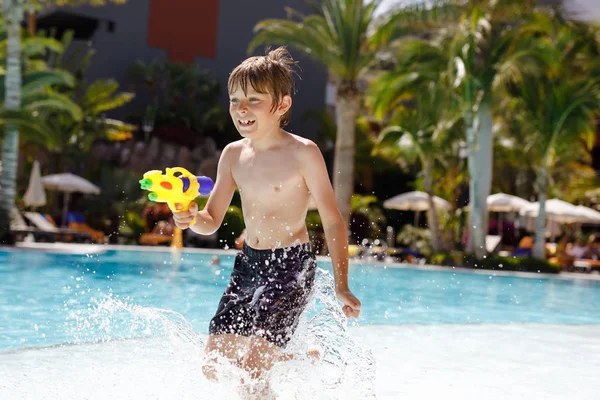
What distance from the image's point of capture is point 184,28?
33.2 m

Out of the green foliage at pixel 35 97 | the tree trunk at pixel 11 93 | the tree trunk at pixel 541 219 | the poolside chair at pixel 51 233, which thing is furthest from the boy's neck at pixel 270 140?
the tree trunk at pixel 541 219

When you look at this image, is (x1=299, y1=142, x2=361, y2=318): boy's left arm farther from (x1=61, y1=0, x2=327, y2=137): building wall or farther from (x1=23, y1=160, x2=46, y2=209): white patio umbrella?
(x1=61, y1=0, x2=327, y2=137): building wall

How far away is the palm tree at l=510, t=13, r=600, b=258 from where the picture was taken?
19578 mm

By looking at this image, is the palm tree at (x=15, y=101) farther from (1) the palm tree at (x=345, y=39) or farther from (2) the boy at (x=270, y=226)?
(2) the boy at (x=270, y=226)

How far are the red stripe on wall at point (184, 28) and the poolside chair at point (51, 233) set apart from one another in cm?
1407

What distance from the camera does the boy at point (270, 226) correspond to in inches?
126

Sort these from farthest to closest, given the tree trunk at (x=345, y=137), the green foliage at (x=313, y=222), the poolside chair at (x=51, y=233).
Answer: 1. the tree trunk at (x=345, y=137)
2. the green foliage at (x=313, y=222)
3. the poolside chair at (x=51, y=233)

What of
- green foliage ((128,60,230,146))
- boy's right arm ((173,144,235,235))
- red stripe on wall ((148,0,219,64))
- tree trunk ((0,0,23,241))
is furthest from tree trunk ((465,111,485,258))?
boy's right arm ((173,144,235,235))

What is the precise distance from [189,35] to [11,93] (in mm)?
16484

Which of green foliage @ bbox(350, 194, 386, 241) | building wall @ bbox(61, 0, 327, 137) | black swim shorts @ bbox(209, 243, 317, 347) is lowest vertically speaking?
green foliage @ bbox(350, 194, 386, 241)

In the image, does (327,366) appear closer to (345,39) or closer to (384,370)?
(384,370)

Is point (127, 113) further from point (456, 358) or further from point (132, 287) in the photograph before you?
point (456, 358)

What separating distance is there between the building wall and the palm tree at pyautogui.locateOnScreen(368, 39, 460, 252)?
880 centimetres

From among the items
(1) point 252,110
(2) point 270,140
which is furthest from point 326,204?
(1) point 252,110
